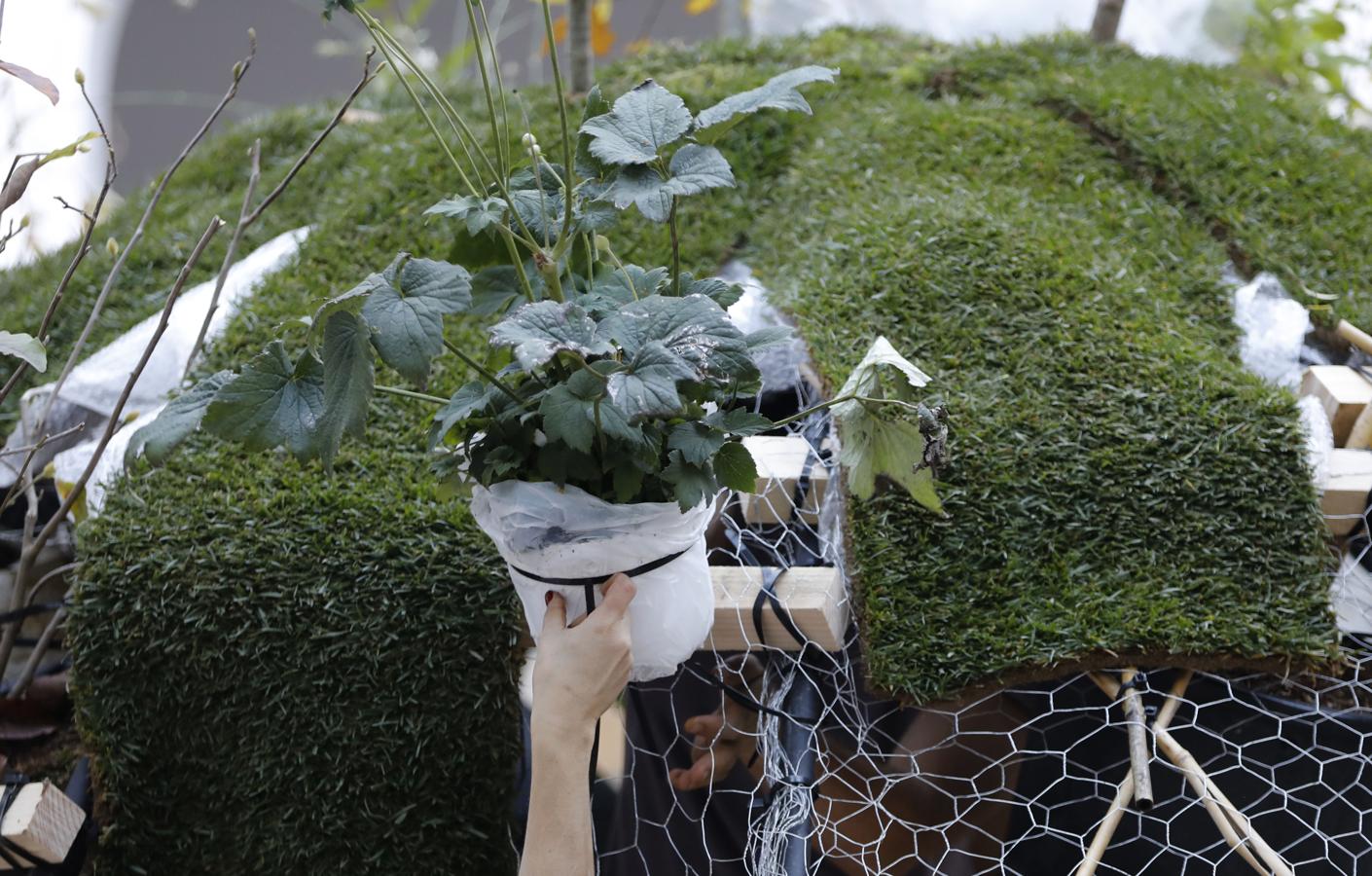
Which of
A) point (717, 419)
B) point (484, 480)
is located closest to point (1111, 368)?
point (717, 419)

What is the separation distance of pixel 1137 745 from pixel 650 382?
0.80m

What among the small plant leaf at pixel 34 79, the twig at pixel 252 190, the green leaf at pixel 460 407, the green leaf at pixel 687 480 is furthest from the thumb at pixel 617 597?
the small plant leaf at pixel 34 79

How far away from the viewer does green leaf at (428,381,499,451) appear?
3.27 ft

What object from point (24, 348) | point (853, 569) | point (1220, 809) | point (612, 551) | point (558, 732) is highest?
point (24, 348)

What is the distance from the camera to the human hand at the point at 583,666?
106 centimetres

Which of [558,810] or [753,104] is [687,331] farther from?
[558,810]

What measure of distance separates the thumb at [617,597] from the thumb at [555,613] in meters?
0.04

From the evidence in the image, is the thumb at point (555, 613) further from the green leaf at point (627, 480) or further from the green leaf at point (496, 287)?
the green leaf at point (496, 287)

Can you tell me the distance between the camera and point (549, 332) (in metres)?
0.93

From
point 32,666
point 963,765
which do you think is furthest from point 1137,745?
point 32,666

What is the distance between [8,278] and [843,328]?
78.7 inches

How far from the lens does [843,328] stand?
1693 millimetres

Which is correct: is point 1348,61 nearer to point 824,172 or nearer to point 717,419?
point 824,172

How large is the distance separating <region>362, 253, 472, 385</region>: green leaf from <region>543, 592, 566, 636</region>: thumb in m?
0.31
